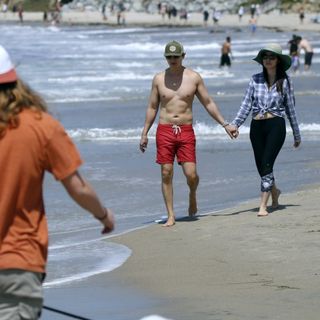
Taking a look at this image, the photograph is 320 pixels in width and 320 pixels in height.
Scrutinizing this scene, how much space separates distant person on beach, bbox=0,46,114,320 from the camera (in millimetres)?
4258

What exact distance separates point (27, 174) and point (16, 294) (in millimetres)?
425

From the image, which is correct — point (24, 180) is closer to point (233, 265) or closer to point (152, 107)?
point (233, 265)

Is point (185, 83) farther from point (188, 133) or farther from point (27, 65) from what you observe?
point (27, 65)

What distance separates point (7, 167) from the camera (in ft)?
14.1

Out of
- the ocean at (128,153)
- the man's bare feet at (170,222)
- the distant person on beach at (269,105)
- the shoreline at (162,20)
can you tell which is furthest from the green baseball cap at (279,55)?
the shoreline at (162,20)

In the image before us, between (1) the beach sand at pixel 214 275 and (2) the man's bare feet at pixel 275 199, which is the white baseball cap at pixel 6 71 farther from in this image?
(2) the man's bare feet at pixel 275 199

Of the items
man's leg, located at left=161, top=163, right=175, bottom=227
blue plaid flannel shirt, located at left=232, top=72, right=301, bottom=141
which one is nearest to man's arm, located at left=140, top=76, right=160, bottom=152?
man's leg, located at left=161, top=163, right=175, bottom=227

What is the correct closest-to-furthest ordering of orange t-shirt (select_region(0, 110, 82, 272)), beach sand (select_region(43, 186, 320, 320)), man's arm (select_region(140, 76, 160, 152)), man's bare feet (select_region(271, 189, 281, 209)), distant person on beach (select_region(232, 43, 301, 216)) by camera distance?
orange t-shirt (select_region(0, 110, 82, 272)) → beach sand (select_region(43, 186, 320, 320)) → distant person on beach (select_region(232, 43, 301, 216)) → man's arm (select_region(140, 76, 160, 152)) → man's bare feet (select_region(271, 189, 281, 209))

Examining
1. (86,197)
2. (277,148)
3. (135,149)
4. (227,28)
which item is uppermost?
(86,197)

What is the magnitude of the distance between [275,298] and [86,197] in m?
2.66

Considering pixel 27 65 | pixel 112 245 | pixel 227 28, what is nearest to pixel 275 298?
pixel 112 245

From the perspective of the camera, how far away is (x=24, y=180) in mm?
4305

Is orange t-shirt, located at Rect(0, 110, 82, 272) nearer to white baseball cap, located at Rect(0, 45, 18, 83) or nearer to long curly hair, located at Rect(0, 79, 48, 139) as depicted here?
long curly hair, located at Rect(0, 79, 48, 139)

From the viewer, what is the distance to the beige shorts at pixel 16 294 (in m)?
4.27
